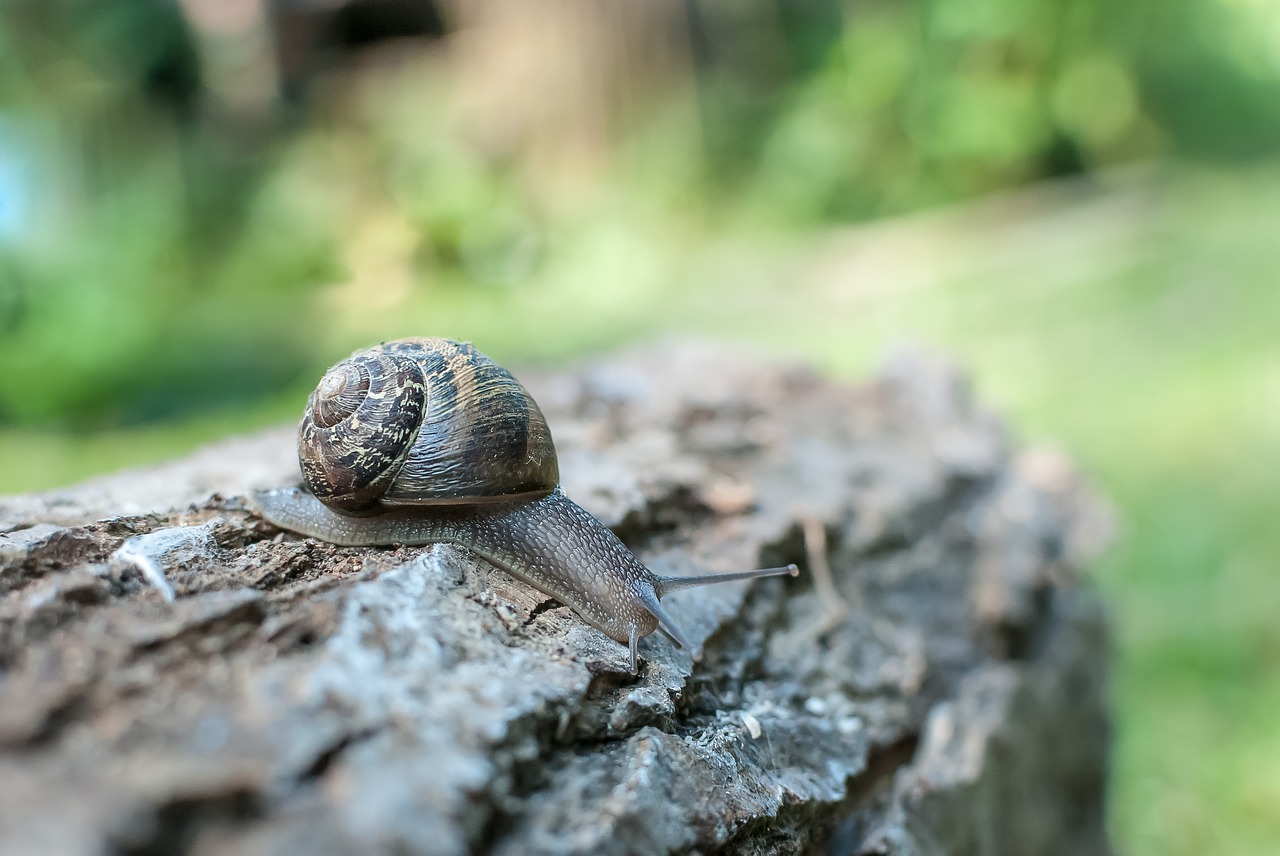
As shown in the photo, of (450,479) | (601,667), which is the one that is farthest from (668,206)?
(601,667)

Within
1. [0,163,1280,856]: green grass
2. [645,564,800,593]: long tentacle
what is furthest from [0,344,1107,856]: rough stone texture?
[0,163,1280,856]: green grass

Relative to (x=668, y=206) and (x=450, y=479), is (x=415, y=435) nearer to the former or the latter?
(x=450, y=479)

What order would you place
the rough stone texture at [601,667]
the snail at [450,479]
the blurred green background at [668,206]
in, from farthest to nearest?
1. the blurred green background at [668,206]
2. the snail at [450,479]
3. the rough stone texture at [601,667]

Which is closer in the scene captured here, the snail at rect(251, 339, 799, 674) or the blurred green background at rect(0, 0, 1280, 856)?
the snail at rect(251, 339, 799, 674)

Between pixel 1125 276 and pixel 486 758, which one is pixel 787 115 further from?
pixel 486 758

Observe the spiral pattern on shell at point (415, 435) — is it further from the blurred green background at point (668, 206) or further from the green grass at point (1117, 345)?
the blurred green background at point (668, 206)

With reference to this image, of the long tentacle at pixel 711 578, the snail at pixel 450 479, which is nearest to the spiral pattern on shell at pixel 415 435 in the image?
the snail at pixel 450 479

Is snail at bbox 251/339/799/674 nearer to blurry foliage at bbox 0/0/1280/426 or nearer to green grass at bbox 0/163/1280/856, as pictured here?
green grass at bbox 0/163/1280/856
